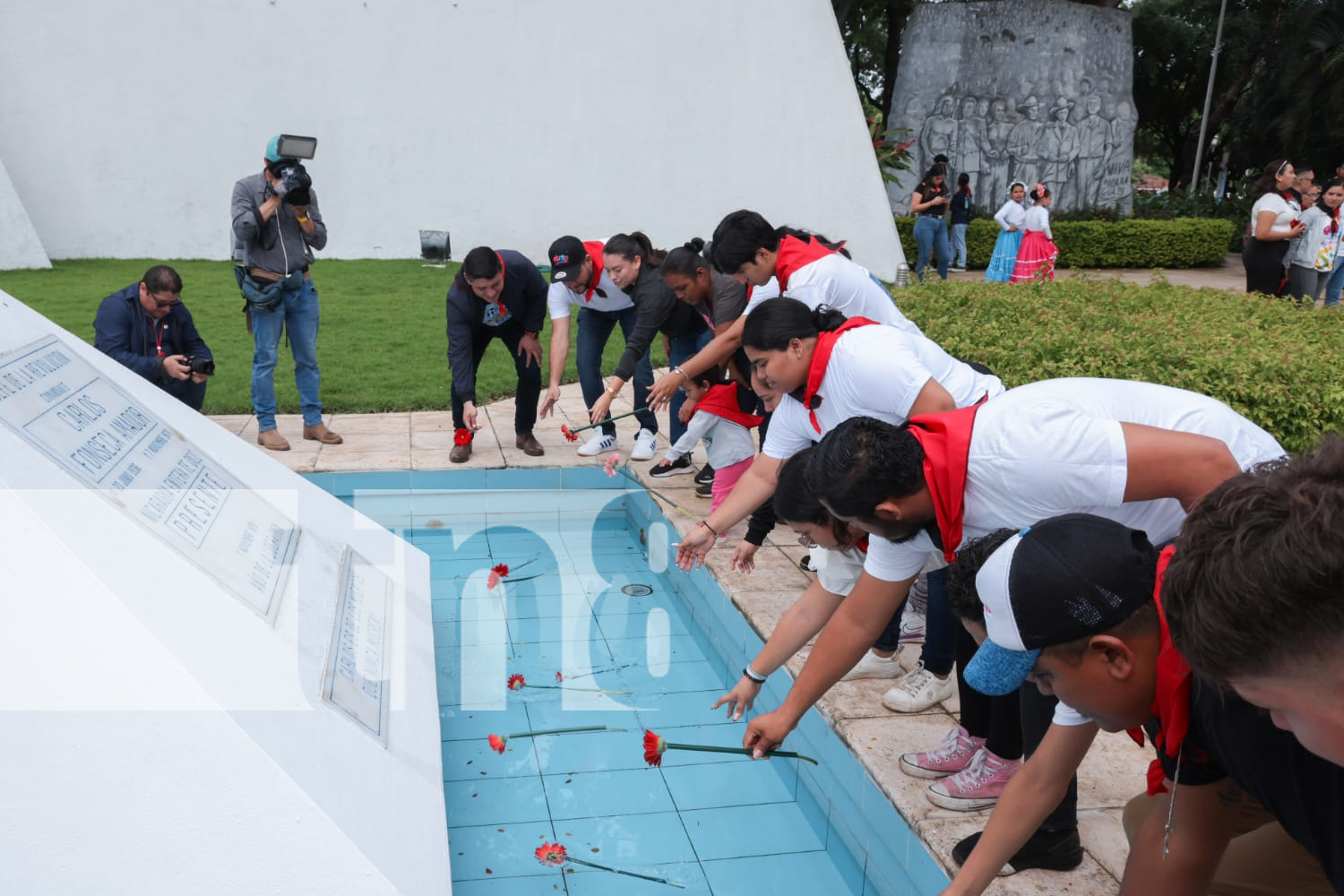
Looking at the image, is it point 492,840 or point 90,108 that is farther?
point 90,108

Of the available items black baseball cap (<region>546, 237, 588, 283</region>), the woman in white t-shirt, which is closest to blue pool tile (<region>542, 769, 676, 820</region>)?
black baseball cap (<region>546, 237, 588, 283</region>)

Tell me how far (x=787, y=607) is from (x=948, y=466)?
5.91ft

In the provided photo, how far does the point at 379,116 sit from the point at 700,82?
3.91m

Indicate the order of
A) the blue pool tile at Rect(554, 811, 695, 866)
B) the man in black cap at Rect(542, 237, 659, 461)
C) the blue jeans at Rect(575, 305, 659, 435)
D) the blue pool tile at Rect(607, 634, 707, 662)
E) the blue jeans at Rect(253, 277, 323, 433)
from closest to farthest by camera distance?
the blue pool tile at Rect(554, 811, 695, 866)
the blue pool tile at Rect(607, 634, 707, 662)
the man in black cap at Rect(542, 237, 659, 461)
the blue jeans at Rect(253, 277, 323, 433)
the blue jeans at Rect(575, 305, 659, 435)

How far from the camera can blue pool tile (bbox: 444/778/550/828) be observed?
9.94ft

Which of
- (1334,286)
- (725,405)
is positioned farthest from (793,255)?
(1334,286)

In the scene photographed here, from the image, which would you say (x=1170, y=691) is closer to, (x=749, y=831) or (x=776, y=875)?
(x=776, y=875)

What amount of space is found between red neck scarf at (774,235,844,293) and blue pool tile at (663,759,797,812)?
172 cm

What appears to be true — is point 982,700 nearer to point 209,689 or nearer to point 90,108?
point 209,689

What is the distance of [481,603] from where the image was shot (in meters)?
4.49

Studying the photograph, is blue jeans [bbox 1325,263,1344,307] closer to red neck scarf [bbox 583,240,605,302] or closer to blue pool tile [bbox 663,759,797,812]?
red neck scarf [bbox 583,240,605,302]

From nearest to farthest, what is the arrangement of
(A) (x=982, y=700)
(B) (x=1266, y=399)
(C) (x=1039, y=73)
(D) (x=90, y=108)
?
(A) (x=982, y=700) → (B) (x=1266, y=399) → (D) (x=90, y=108) → (C) (x=1039, y=73)

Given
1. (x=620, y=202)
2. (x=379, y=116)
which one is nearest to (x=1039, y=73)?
(x=620, y=202)

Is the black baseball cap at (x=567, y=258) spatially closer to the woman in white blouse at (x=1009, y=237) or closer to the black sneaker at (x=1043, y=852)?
the black sneaker at (x=1043, y=852)
